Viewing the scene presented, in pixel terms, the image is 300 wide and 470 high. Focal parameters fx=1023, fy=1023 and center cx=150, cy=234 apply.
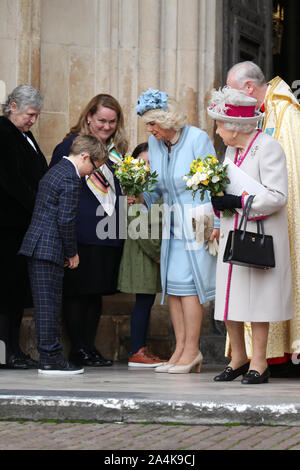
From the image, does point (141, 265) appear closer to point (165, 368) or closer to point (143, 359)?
point (143, 359)

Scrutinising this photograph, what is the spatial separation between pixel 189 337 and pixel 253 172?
137cm

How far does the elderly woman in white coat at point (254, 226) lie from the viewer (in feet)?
19.1

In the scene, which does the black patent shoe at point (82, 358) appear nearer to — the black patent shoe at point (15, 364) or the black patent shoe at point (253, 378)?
the black patent shoe at point (15, 364)

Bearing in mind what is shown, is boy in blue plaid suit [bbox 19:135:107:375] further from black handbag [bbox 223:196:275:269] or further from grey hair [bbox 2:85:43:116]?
black handbag [bbox 223:196:275:269]

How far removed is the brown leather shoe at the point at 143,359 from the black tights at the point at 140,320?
4 centimetres

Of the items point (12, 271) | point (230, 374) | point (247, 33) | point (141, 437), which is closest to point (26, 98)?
point (12, 271)

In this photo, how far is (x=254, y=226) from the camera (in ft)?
19.3

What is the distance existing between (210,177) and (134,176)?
0.88 m

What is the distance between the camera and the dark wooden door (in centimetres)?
859

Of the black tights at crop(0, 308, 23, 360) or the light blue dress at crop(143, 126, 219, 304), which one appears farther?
the black tights at crop(0, 308, 23, 360)

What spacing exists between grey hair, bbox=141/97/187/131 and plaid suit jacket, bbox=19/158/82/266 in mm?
617

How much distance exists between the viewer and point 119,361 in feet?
26.1

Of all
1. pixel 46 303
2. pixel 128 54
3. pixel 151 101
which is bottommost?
pixel 46 303

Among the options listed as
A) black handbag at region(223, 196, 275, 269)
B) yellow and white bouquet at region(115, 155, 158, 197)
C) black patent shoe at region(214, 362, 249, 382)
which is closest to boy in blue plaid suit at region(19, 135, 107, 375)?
yellow and white bouquet at region(115, 155, 158, 197)
